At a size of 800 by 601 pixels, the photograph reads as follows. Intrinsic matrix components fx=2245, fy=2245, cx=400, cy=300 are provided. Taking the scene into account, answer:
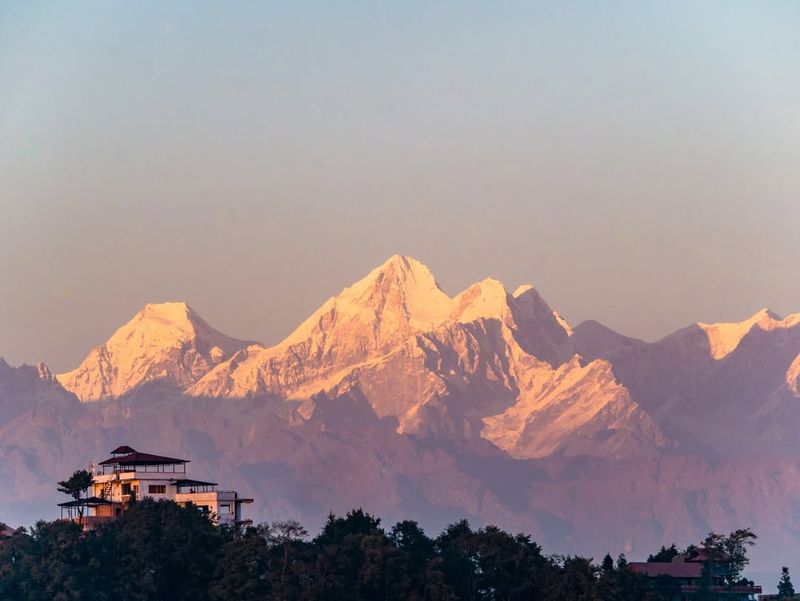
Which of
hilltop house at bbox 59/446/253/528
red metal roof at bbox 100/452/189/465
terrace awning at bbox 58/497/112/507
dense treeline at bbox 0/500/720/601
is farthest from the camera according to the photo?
red metal roof at bbox 100/452/189/465

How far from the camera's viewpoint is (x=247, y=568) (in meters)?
168

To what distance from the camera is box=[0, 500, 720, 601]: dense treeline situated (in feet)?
547

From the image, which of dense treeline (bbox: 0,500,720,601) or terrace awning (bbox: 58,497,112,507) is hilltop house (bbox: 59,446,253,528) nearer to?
terrace awning (bbox: 58,497,112,507)

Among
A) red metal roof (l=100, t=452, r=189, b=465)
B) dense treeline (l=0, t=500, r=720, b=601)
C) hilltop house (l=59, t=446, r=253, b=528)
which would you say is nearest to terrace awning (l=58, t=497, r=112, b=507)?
hilltop house (l=59, t=446, r=253, b=528)

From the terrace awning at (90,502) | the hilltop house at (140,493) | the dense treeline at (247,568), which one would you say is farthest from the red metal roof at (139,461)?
the dense treeline at (247,568)

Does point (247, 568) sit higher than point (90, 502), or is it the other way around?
point (90, 502)

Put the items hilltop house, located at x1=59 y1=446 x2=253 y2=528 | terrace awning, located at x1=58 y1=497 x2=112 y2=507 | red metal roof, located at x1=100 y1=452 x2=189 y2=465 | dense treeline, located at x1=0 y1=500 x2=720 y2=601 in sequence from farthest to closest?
red metal roof, located at x1=100 y1=452 x2=189 y2=465
hilltop house, located at x1=59 y1=446 x2=253 y2=528
terrace awning, located at x1=58 y1=497 x2=112 y2=507
dense treeline, located at x1=0 y1=500 x2=720 y2=601

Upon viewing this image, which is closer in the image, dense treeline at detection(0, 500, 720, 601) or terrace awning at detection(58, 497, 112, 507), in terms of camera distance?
dense treeline at detection(0, 500, 720, 601)

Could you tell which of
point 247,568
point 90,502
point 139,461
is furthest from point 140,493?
point 247,568

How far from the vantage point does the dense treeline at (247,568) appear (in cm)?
16662

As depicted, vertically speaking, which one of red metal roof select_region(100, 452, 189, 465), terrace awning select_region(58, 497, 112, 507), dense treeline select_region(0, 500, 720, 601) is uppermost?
red metal roof select_region(100, 452, 189, 465)

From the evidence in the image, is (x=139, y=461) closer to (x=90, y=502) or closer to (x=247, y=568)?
(x=90, y=502)

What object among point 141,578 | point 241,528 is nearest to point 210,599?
point 141,578

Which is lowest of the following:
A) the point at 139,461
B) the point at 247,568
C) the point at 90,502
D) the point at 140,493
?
the point at 247,568
